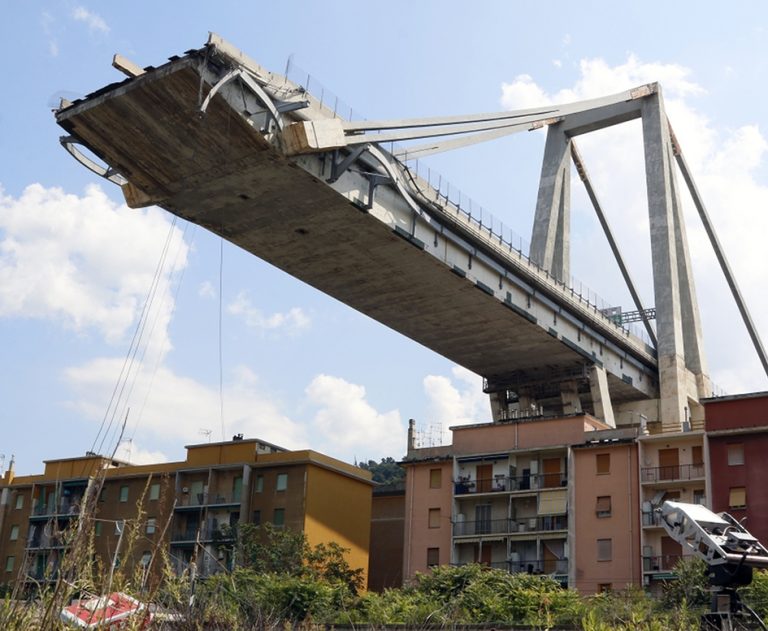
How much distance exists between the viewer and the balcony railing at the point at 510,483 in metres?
47.1

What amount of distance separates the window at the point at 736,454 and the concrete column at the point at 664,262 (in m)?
11.6

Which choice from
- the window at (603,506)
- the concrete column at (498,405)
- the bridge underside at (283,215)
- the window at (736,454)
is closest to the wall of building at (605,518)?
the window at (603,506)

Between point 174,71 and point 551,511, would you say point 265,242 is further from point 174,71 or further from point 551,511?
point 551,511

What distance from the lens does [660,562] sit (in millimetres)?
42031

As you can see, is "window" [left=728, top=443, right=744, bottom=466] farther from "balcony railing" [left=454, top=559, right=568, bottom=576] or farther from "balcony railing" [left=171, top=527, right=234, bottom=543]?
"balcony railing" [left=171, top=527, right=234, bottom=543]

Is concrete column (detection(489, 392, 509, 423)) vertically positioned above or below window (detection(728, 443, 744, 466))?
above

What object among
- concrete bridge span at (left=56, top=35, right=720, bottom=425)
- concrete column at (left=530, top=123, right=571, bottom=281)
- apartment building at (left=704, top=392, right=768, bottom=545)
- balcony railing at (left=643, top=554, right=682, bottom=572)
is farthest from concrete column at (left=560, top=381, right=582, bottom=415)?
balcony railing at (left=643, top=554, right=682, bottom=572)

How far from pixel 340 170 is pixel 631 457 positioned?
18.6m

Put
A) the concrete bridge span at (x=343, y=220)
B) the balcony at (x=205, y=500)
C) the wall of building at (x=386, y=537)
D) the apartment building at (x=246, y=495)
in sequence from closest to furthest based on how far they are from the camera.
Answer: the concrete bridge span at (x=343, y=220) < the apartment building at (x=246, y=495) < the balcony at (x=205, y=500) < the wall of building at (x=386, y=537)

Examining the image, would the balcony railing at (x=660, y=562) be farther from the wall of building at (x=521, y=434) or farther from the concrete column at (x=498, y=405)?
the concrete column at (x=498, y=405)

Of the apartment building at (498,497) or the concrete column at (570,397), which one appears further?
the concrete column at (570,397)

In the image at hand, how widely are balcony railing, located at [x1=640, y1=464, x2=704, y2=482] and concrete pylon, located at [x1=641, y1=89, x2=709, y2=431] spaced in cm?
1011

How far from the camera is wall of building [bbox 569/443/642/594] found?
4316cm

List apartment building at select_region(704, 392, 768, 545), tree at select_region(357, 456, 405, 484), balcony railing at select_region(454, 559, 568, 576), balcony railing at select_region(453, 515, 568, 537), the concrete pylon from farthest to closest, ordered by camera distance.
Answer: tree at select_region(357, 456, 405, 484) < the concrete pylon < balcony railing at select_region(453, 515, 568, 537) < balcony railing at select_region(454, 559, 568, 576) < apartment building at select_region(704, 392, 768, 545)
